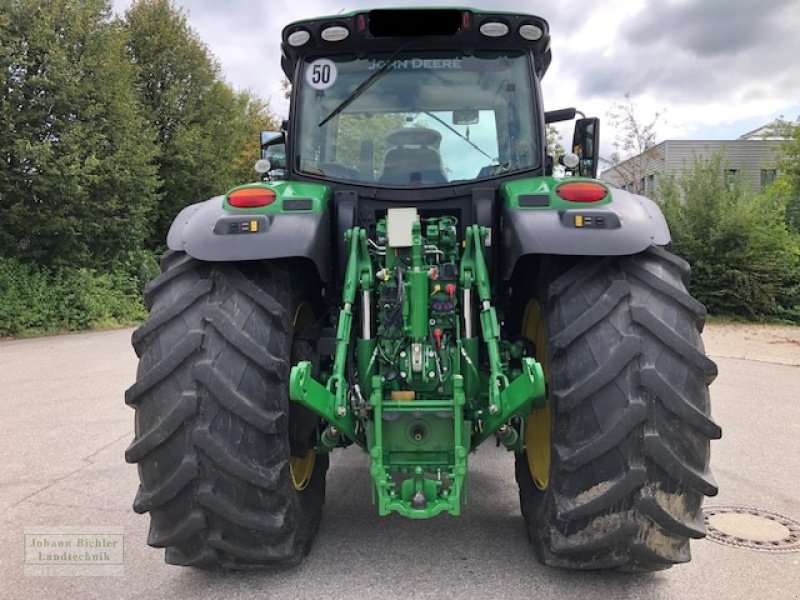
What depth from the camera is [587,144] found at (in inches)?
154

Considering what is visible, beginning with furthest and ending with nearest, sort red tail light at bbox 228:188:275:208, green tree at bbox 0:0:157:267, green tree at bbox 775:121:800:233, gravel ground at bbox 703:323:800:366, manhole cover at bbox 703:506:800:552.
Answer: green tree at bbox 775:121:800:233 < green tree at bbox 0:0:157:267 < gravel ground at bbox 703:323:800:366 < manhole cover at bbox 703:506:800:552 < red tail light at bbox 228:188:275:208

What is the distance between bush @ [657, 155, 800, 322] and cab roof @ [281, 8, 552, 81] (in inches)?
517

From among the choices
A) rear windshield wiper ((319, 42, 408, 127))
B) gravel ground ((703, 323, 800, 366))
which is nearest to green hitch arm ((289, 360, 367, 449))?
rear windshield wiper ((319, 42, 408, 127))

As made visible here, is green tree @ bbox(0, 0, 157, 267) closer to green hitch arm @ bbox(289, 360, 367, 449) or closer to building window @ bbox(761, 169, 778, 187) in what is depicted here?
green hitch arm @ bbox(289, 360, 367, 449)

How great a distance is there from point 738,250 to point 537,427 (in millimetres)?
13551

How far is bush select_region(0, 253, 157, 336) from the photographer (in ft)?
41.3

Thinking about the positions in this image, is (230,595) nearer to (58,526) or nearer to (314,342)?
(314,342)

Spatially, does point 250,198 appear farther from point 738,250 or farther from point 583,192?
point 738,250

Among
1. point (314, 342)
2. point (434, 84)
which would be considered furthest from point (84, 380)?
point (434, 84)

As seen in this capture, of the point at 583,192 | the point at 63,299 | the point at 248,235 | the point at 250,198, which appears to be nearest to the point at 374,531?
the point at 248,235

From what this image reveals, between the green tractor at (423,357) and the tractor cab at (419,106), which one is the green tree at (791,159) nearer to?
the tractor cab at (419,106)

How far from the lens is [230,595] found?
9.14ft

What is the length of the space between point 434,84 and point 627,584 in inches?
101

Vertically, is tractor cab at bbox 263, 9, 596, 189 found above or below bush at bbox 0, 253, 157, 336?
above
